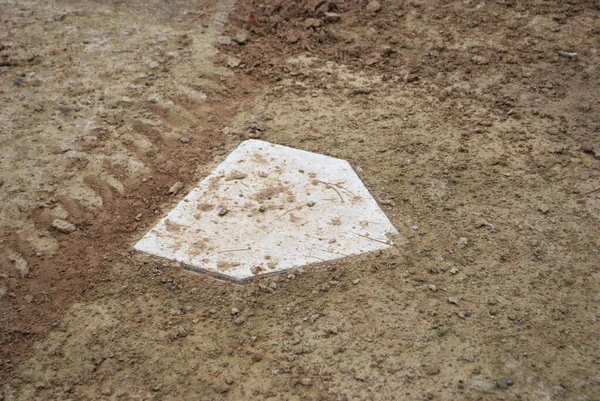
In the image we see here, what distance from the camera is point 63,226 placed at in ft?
10.4

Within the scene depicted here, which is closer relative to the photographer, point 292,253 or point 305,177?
point 292,253

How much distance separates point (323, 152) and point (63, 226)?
5.27ft

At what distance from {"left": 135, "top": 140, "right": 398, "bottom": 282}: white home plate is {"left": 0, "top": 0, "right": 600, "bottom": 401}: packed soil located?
0.10 m

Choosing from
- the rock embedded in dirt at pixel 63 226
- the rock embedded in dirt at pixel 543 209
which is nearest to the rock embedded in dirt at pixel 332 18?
the rock embedded in dirt at pixel 543 209

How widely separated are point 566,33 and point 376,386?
3.38 metres

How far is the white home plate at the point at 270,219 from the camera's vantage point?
3.01m

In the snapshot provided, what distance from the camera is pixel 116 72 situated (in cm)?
429

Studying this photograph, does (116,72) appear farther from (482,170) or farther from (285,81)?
(482,170)

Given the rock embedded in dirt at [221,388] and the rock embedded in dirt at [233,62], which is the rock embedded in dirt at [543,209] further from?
the rock embedded in dirt at [233,62]

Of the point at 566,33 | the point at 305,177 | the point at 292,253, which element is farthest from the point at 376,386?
the point at 566,33

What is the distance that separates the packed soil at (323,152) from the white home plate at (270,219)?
0.10 meters

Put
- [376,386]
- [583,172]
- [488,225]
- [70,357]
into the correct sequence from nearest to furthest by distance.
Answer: [376,386], [70,357], [488,225], [583,172]

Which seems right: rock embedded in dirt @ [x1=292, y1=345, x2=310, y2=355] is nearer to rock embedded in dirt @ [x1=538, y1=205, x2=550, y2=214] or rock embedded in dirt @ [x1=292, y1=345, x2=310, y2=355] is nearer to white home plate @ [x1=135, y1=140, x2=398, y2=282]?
white home plate @ [x1=135, y1=140, x2=398, y2=282]

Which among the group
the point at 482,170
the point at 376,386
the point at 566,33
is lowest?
the point at 376,386
